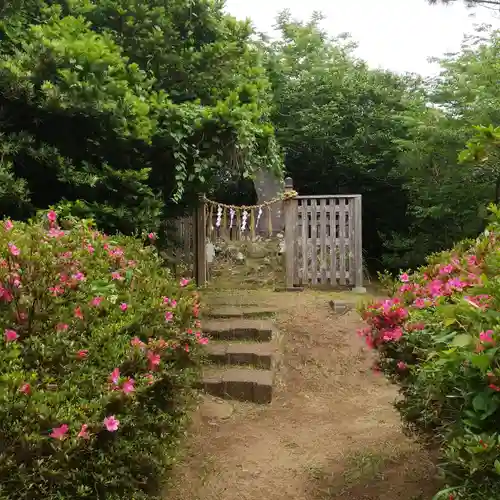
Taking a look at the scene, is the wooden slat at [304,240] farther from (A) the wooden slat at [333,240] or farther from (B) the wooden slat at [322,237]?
(A) the wooden slat at [333,240]

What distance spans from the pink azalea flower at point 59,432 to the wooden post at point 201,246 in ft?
20.4

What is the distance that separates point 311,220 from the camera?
841 centimetres

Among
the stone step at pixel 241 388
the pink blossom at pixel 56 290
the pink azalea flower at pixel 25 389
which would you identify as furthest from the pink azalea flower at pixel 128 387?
the stone step at pixel 241 388

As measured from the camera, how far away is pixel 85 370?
219 cm

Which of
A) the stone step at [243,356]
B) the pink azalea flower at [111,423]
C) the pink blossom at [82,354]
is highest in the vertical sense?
the pink blossom at [82,354]

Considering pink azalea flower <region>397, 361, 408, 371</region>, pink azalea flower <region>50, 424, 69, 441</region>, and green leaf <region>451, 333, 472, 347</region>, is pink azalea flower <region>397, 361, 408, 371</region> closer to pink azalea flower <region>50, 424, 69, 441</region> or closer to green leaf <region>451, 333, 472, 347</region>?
green leaf <region>451, 333, 472, 347</region>

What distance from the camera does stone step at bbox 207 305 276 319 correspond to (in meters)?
6.44

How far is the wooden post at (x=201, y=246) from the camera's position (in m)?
8.03

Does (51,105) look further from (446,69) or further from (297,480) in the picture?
(446,69)

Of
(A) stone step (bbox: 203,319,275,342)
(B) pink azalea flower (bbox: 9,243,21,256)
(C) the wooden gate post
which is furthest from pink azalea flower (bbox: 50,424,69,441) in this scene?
(C) the wooden gate post

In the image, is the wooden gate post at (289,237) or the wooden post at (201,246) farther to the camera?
the wooden gate post at (289,237)

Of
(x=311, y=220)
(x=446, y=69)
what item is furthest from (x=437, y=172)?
(x=311, y=220)

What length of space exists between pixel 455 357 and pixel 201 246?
21.3 feet

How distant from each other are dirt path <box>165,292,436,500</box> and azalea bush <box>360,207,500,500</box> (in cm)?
49
